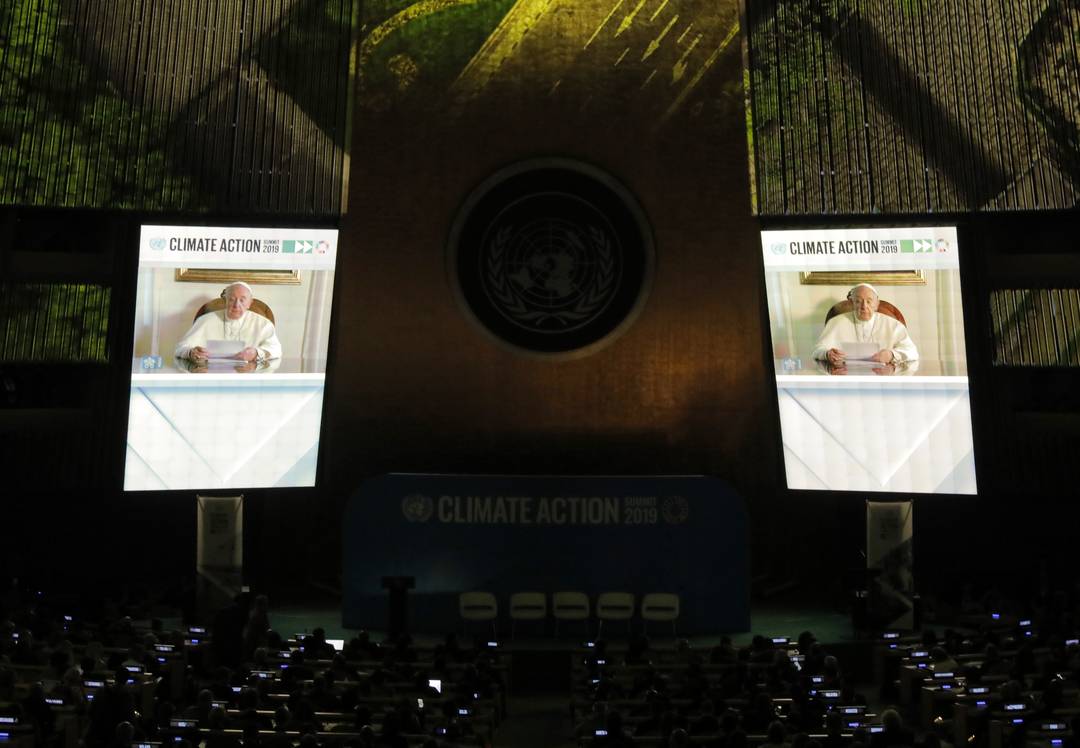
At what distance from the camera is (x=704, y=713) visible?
355 inches

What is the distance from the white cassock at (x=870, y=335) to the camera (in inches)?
593

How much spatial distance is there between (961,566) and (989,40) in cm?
691

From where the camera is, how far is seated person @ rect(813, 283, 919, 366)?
15.1 meters

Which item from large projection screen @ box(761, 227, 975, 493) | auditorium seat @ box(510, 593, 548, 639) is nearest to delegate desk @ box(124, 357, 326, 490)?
auditorium seat @ box(510, 593, 548, 639)

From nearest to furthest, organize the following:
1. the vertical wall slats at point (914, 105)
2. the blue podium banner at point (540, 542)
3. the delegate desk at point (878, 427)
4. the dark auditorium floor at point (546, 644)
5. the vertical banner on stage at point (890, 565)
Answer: the dark auditorium floor at point (546, 644), the vertical banner on stage at point (890, 565), the blue podium banner at point (540, 542), the delegate desk at point (878, 427), the vertical wall slats at point (914, 105)

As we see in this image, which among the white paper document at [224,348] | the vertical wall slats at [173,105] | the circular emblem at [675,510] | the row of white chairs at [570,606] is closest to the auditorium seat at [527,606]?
the row of white chairs at [570,606]

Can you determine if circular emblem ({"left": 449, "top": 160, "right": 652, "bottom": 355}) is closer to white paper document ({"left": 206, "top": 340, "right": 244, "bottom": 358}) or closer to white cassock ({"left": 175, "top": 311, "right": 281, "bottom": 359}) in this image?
white cassock ({"left": 175, "top": 311, "right": 281, "bottom": 359})

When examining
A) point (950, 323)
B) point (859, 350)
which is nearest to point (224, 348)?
point (859, 350)

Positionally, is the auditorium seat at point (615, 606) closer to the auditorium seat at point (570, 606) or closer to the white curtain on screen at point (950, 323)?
the auditorium seat at point (570, 606)

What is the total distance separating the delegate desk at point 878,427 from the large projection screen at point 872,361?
0.01m

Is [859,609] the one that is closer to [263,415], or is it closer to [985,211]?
[985,211]

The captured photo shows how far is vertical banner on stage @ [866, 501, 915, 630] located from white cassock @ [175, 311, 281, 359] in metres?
7.61

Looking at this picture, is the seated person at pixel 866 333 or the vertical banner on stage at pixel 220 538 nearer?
the vertical banner on stage at pixel 220 538

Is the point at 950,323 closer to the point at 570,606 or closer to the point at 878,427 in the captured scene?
the point at 878,427
